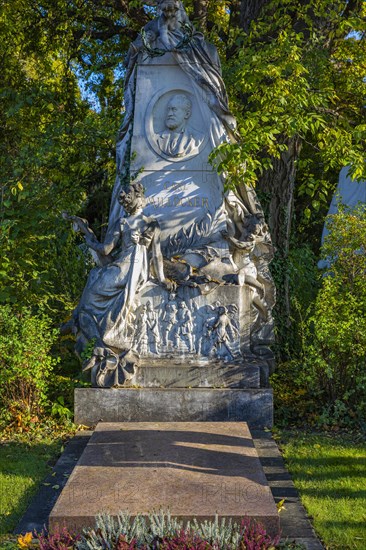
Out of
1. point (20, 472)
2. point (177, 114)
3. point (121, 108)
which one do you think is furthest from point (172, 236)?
point (121, 108)

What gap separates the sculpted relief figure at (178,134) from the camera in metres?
8.68

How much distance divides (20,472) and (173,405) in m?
1.82

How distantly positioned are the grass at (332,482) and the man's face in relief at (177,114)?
3.53 metres

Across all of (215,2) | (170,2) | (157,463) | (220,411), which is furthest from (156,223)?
(215,2)

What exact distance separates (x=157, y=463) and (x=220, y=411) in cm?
205

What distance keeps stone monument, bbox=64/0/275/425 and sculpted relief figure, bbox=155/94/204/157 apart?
0.01 metres

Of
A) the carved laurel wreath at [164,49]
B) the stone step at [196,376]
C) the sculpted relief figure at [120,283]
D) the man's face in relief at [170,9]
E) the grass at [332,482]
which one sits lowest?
the grass at [332,482]

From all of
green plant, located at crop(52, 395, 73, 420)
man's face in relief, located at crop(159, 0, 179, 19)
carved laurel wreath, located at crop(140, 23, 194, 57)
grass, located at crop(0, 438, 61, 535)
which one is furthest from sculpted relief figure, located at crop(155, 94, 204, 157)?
grass, located at crop(0, 438, 61, 535)

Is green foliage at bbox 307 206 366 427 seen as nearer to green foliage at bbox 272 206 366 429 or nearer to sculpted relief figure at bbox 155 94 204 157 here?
green foliage at bbox 272 206 366 429

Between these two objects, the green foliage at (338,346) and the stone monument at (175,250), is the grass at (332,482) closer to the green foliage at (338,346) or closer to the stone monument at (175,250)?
the green foliage at (338,346)

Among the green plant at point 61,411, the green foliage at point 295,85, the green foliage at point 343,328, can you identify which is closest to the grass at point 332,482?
the green foliage at point 343,328

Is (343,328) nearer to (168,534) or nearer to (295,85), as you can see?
(295,85)

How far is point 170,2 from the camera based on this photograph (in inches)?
350

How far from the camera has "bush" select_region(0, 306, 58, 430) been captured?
8078mm
